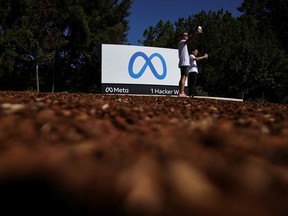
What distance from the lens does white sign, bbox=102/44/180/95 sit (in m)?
13.9

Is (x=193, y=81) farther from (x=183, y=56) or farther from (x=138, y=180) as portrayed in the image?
(x=138, y=180)

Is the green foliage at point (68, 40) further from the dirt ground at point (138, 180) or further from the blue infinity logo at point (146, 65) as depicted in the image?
the dirt ground at point (138, 180)

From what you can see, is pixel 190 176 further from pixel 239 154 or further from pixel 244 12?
pixel 244 12

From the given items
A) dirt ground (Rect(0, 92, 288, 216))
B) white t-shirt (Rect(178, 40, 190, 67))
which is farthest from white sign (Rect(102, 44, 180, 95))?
dirt ground (Rect(0, 92, 288, 216))

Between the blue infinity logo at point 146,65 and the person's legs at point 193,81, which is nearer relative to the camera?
the person's legs at point 193,81

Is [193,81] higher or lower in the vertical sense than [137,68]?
lower

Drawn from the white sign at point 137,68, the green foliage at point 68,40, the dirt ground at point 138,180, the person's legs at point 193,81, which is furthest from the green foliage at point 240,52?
the dirt ground at point 138,180

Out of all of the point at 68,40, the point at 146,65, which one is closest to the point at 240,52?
the point at 146,65

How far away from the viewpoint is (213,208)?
45 centimetres

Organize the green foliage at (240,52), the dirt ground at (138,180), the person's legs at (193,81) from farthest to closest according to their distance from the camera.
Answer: the green foliage at (240,52)
the person's legs at (193,81)
the dirt ground at (138,180)

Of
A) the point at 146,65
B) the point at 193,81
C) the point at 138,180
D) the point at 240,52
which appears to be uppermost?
the point at 240,52

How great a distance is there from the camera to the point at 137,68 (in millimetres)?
14211

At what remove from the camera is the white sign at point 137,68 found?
13883 millimetres

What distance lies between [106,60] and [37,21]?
27.8ft
